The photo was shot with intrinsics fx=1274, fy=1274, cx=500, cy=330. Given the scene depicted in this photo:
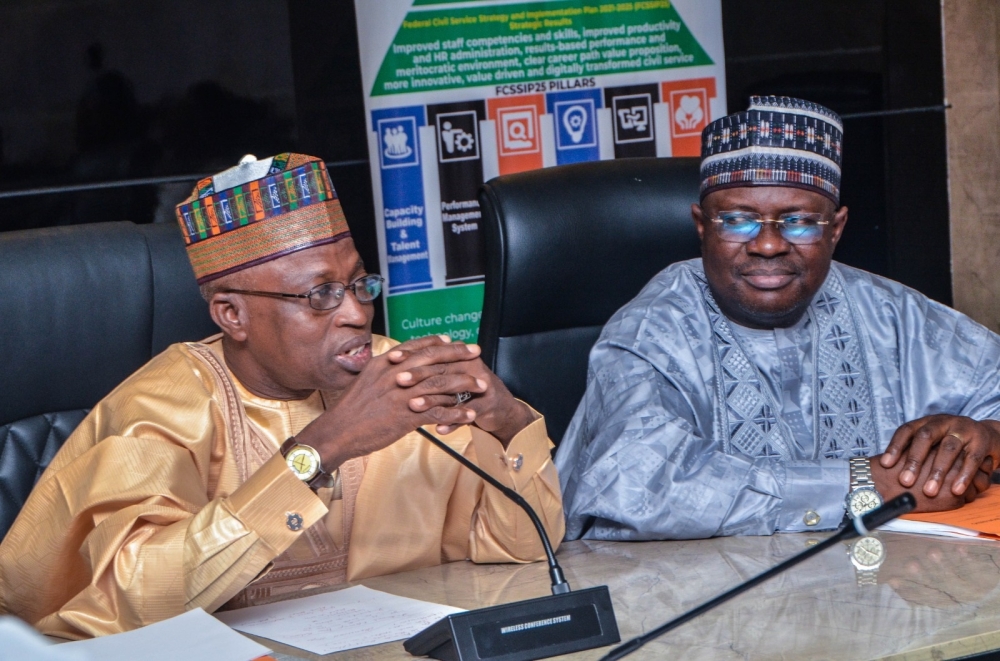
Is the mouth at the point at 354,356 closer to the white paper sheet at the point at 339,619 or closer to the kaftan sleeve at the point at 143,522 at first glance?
the kaftan sleeve at the point at 143,522

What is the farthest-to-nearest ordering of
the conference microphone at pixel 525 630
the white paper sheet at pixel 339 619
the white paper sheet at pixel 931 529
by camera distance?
the white paper sheet at pixel 931 529, the white paper sheet at pixel 339 619, the conference microphone at pixel 525 630

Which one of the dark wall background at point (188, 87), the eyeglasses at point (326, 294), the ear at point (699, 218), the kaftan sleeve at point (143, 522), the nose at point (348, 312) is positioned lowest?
the kaftan sleeve at point (143, 522)

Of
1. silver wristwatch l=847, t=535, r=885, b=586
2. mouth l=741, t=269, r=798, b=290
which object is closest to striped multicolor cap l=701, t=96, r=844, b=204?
mouth l=741, t=269, r=798, b=290

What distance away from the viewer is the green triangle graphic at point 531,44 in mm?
3906

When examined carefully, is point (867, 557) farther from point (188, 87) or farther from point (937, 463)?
point (188, 87)

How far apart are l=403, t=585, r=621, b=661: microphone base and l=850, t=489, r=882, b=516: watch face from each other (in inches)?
25.8

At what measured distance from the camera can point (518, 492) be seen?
6.88 ft

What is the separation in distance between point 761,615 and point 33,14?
9.04ft

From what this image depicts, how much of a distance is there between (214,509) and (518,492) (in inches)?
20.5

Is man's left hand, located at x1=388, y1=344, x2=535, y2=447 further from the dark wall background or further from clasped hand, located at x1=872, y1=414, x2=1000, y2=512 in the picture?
the dark wall background

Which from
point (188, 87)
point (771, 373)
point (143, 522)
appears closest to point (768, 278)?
point (771, 373)

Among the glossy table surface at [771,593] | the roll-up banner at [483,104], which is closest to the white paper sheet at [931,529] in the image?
the glossy table surface at [771,593]

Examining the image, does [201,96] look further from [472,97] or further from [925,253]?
[925,253]

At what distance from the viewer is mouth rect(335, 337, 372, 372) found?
80.7 inches
